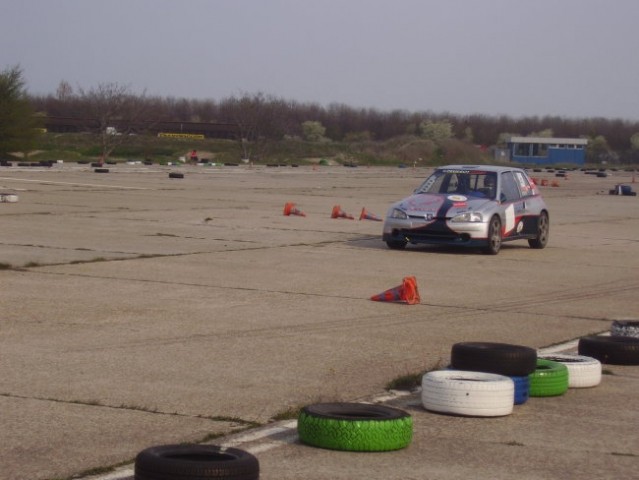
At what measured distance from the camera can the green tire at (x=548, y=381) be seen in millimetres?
8023

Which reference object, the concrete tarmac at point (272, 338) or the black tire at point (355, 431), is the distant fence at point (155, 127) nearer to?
the concrete tarmac at point (272, 338)

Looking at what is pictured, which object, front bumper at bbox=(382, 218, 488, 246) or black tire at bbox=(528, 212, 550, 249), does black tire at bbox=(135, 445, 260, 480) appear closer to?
front bumper at bbox=(382, 218, 488, 246)

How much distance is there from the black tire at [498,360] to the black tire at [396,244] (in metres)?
11.1

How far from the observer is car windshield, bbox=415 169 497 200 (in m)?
19.9

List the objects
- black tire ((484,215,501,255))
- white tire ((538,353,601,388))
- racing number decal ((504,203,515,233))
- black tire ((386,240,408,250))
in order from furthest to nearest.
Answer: racing number decal ((504,203,515,233)) < black tire ((386,240,408,250)) < black tire ((484,215,501,255)) < white tire ((538,353,601,388))

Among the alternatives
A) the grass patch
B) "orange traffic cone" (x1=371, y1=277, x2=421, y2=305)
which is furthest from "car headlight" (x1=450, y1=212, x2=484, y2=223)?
the grass patch

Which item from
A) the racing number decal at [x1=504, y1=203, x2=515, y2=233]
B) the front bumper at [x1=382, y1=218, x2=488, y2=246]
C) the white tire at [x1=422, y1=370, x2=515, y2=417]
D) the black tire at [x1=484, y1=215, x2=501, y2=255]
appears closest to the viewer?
the white tire at [x1=422, y1=370, x2=515, y2=417]

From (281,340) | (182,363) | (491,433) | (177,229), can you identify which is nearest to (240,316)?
(281,340)

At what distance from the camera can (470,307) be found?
1255 centimetres

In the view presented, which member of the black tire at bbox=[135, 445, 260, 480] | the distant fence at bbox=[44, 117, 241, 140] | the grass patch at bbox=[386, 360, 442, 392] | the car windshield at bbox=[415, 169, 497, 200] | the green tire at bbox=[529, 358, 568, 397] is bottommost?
the grass patch at bbox=[386, 360, 442, 392]

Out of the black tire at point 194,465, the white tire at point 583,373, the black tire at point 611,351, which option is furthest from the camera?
the black tire at point 611,351

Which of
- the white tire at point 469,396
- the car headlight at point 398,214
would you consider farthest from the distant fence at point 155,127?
the white tire at point 469,396

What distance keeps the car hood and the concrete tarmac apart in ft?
2.46

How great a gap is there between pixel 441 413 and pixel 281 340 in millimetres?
2749
